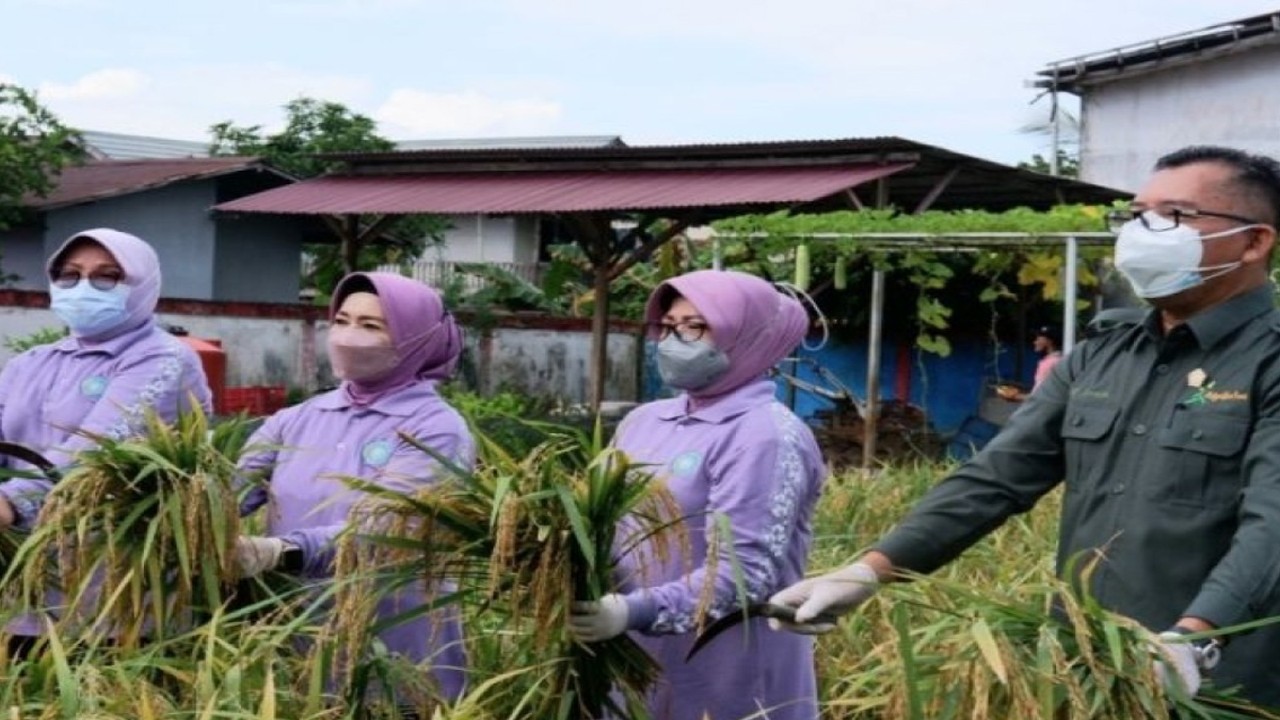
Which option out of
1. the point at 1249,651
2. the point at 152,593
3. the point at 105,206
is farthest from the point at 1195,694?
the point at 105,206

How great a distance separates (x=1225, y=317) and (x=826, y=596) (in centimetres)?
75

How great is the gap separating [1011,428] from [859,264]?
1036cm

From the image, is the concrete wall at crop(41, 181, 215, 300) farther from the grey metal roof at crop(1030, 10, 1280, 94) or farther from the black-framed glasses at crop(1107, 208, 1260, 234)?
the black-framed glasses at crop(1107, 208, 1260, 234)

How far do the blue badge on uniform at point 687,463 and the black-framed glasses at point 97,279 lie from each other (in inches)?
60.1

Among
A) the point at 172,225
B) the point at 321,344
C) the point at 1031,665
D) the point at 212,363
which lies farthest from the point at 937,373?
the point at 1031,665

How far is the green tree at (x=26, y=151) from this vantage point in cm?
1805

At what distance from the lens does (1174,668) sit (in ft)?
7.64

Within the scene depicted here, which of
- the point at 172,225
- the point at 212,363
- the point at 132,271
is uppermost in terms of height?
the point at 172,225

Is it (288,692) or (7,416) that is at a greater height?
(7,416)

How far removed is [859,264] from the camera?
13.3m

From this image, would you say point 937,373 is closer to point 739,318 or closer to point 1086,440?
point 739,318

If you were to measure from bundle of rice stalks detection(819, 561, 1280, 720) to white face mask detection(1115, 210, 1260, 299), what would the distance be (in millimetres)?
539

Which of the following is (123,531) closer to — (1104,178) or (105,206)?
(105,206)

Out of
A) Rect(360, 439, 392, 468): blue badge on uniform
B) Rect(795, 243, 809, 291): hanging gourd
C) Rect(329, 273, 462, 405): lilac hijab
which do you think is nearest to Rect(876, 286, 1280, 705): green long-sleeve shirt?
Rect(360, 439, 392, 468): blue badge on uniform
